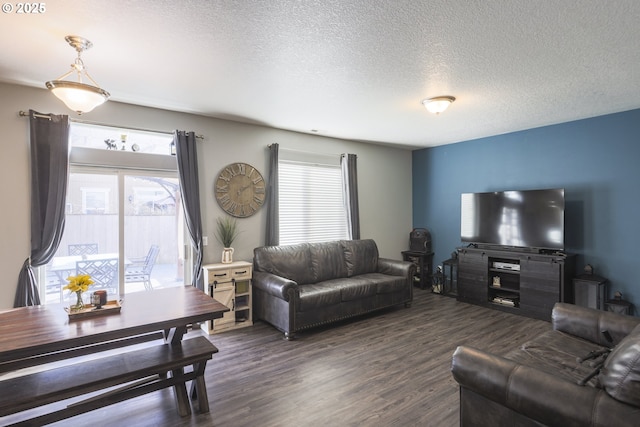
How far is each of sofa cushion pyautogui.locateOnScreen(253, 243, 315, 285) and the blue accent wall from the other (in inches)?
133

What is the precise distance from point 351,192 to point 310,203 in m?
0.82

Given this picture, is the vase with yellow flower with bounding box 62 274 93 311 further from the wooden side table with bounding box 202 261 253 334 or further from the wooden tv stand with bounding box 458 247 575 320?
the wooden tv stand with bounding box 458 247 575 320

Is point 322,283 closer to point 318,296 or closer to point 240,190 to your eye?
point 318,296

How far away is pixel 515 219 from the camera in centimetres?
482

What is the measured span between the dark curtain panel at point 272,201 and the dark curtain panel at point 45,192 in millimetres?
2438

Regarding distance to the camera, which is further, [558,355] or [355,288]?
[355,288]

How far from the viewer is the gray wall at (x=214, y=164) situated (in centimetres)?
321

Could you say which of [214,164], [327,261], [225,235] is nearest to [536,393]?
[327,261]

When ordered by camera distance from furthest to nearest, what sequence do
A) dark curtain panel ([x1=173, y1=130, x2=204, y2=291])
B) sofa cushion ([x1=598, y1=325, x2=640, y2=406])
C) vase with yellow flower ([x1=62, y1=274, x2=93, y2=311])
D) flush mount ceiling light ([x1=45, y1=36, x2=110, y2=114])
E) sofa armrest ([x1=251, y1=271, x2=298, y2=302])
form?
dark curtain panel ([x1=173, y1=130, x2=204, y2=291])
sofa armrest ([x1=251, y1=271, x2=298, y2=302])
vase with yellow flower ([x1=62, y1=274, x2=93, y2=311])
flush mount ceiling light ([x1=45, y1=36, x2=110, y2=114])
sofa cushion ([x1=598, y1=325, x2=640, y2=406])

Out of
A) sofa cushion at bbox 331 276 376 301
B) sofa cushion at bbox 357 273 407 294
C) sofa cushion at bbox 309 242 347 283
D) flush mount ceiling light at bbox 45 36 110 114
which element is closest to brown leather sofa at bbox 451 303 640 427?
sofa cushion at bbox 331 276 376 301

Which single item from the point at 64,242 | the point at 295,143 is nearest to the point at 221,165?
the point at 295,143

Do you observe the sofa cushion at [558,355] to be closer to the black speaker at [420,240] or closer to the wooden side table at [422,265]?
the wooden side table at [422,265]

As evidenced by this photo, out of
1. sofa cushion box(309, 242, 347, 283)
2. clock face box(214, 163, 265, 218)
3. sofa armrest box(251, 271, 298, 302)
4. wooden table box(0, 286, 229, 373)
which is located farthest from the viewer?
sofa cushion box(309, 242, 347, 283)

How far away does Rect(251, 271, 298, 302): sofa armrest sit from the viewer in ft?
12.3
